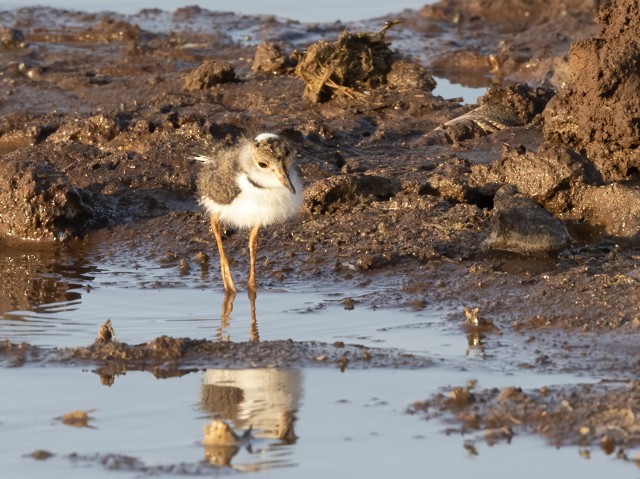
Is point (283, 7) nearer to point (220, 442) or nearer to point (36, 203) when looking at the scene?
point (36, 203)

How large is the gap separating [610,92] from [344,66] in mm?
3062

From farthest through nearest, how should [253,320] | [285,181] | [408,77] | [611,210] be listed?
[408,77] < [611,210] < [285,181] < [253,320]

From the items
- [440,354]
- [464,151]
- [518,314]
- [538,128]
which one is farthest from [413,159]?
[440,354]

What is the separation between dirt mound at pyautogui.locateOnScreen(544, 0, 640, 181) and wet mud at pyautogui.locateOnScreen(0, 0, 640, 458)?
0.01 meters

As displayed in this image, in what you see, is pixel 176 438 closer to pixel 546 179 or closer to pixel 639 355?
pixel 639 355

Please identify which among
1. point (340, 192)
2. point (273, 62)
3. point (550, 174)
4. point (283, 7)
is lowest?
point (340, 192)

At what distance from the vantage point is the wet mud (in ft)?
21.8

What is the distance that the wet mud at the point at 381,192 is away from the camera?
21.8 feet

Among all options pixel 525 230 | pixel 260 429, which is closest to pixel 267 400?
pixel 260 429

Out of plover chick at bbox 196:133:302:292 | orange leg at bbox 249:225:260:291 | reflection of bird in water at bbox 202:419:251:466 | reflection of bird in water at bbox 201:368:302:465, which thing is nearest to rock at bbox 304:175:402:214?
plover chick at bbox 196:133:302:292

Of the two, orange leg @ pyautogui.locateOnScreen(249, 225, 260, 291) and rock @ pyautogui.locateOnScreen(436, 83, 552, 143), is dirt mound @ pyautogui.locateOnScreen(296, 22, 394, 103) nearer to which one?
rock @ pyautogui.locateOnScreen(436, 83, 552, 143)

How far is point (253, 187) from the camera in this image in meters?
7.70

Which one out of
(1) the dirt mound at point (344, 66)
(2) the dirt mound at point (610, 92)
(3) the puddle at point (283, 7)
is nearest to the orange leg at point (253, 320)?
(2) the dirt mound at point (610, 92)

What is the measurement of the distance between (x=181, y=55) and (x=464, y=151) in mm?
5736
